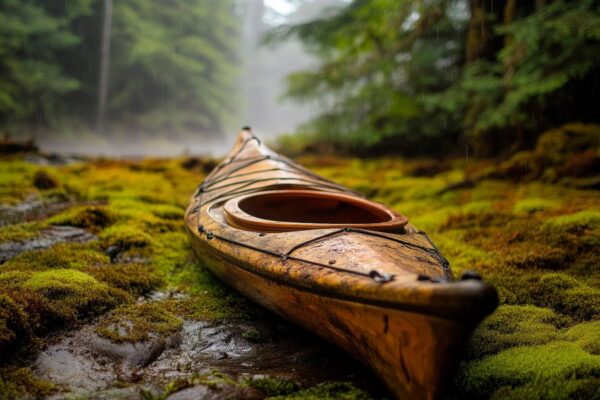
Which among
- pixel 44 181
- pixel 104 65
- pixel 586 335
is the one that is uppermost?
pixel 104 65

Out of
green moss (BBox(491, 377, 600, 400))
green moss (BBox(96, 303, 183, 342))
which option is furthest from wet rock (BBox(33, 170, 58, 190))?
green moss (BBox(491, 377, 600, 400))

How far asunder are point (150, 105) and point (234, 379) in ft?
71.1

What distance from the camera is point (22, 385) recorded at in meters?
1.60

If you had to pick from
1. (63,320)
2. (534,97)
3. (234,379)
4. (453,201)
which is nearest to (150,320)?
(63,320)

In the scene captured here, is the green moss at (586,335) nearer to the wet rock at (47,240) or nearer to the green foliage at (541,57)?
the green foliage at (541,57)

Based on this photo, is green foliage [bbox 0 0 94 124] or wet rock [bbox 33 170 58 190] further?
green foliage [bbox 0 0 94 124]

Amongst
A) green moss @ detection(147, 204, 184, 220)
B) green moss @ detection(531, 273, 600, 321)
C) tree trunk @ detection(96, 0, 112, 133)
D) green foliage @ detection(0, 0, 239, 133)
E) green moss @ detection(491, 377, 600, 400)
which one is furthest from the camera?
tree trunk @ detection(96, 0, 112, 133)

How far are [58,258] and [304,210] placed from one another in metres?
2.04

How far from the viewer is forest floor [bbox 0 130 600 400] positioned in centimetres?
165

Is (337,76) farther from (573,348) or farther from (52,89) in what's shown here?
(52,89)

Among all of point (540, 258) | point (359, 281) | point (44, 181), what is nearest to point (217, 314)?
point (359, 281)

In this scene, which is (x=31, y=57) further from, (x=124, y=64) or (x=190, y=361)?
(x=190, y=361)

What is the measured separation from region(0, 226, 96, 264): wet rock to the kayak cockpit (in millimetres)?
1681

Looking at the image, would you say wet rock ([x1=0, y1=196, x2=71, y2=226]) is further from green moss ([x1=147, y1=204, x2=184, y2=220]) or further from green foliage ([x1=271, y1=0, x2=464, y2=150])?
green foliage ([x1=271, y1=0, x2=464, y2=150])
